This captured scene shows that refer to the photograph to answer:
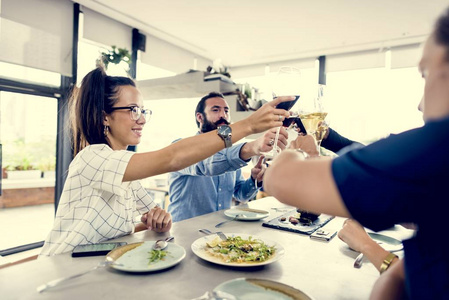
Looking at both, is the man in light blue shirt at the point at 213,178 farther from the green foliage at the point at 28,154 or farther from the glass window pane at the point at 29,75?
the green foliage at the point at 28,154

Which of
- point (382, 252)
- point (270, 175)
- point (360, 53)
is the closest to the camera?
point (270, 175)

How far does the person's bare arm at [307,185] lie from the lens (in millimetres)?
486

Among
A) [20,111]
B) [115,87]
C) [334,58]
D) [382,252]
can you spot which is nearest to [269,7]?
[334,58]

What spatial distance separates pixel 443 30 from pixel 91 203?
125 cm

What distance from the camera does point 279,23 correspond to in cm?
445

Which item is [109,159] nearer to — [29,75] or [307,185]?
[307,185]

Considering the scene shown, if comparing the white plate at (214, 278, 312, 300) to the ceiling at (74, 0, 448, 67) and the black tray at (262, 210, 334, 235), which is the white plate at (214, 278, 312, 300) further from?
the ceiling at (74, 0, 448, 67)

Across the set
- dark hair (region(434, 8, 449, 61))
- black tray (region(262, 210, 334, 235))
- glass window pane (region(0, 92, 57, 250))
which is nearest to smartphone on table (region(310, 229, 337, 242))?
black tray (region(262, 210, 334, 235))

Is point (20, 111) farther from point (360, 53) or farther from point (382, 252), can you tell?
point (360, 53)

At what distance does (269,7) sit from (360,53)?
2574 mm

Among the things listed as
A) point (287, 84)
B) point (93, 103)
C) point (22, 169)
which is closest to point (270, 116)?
point (287, 84)

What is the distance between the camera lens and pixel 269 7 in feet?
13.0

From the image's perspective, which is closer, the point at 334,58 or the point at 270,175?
the point at 270,175

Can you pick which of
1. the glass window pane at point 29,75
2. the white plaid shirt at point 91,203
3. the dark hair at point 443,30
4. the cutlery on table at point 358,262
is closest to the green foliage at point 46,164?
the glass window pane at point 29,75
